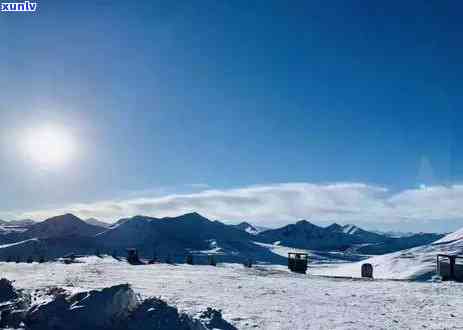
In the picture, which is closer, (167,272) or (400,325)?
(400,325)

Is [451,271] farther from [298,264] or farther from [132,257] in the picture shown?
[132,257]

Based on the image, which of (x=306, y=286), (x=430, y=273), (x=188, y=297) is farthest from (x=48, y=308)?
(x=430, y=273)

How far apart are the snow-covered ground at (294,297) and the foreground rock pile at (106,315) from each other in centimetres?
180

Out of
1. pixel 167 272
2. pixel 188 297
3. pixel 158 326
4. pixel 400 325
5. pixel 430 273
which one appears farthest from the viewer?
pixel 430 273

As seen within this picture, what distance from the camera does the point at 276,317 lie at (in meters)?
19.4

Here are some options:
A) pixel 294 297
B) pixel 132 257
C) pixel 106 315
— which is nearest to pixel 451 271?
pixel 294 297

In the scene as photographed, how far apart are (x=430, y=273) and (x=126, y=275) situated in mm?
50358

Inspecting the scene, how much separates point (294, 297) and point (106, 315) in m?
10.0

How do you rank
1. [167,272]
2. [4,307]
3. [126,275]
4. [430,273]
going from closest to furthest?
[4,307] < [126,275] < [167,272] < [430,273]

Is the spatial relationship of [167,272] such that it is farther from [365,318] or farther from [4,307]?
[365,318]

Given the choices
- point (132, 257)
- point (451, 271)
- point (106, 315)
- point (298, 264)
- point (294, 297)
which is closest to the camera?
point (106, 315)

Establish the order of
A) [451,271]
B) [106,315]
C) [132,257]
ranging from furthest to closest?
[132,257] → [451,271] → [106,315]

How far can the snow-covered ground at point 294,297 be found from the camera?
62.6 feet

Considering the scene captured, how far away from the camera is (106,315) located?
17.4m
